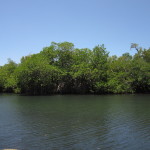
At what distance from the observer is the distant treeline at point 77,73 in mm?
58500

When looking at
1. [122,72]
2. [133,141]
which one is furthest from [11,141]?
[122,72]

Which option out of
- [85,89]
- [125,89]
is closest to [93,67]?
[85,89]

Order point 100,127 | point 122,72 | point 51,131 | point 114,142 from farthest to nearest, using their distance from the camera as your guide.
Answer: point 122,72, point 100,127, point 51,131, point 114,142

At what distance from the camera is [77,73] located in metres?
58.8

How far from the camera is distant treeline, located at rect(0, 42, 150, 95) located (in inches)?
2303

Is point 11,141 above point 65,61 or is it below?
below

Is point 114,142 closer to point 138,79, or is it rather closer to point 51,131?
point 51,131

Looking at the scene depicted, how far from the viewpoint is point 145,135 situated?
14484 millimetres

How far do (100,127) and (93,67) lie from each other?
46.3 m

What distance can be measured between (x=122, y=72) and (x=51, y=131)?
49.8 metres

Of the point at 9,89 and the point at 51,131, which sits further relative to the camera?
the point at 9,89

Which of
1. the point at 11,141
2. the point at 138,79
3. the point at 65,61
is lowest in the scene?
the point at 11,141

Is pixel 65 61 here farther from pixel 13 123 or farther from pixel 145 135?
pixel 145 135

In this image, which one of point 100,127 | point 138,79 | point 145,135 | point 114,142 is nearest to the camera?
point 114,142
